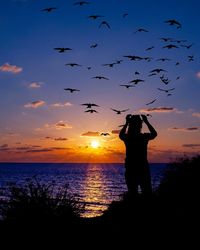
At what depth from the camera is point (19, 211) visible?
10828 millimetres

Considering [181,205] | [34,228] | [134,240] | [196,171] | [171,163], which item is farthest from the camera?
[171,163]

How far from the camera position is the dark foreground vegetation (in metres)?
9.10

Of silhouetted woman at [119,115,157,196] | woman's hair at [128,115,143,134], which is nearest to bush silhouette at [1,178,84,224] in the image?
silhouetted woman at [119,115,157,196]

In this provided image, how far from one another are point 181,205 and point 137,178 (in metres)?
2.92

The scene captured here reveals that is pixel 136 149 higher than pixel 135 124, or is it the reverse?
pixel 135 124

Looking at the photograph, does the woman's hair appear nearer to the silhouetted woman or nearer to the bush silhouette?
the silhouetted woman

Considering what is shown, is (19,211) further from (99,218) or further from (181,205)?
(181,205)

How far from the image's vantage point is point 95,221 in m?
10.9

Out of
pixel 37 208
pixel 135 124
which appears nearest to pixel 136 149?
pixel 135 124

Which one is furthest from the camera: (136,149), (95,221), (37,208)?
(95,221)

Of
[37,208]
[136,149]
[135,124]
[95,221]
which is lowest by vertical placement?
[95,221]

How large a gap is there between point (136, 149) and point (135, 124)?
0.57m

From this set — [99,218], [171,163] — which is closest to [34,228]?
[99,218]

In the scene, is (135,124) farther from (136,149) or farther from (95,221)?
(95,221)
